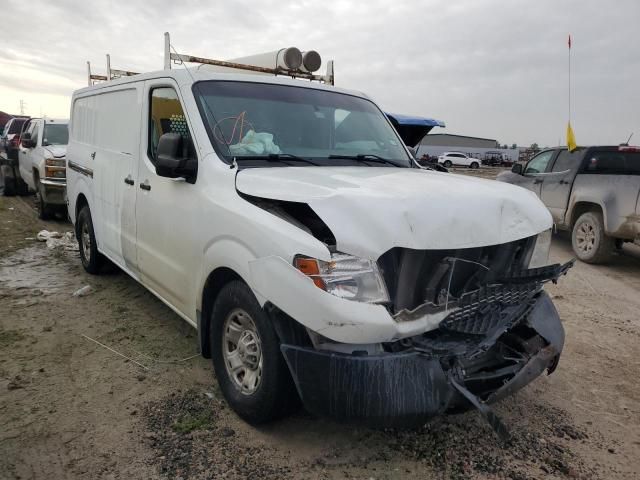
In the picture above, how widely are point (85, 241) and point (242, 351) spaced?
12.8 feet

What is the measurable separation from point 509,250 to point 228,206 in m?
1.63

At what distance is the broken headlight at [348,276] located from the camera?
2.33 meters

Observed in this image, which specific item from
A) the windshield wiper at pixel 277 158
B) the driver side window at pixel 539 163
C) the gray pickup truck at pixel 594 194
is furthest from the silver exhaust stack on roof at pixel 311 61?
the driver side window at pixel 539 163

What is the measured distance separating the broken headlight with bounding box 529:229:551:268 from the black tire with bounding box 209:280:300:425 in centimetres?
172

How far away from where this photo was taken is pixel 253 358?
9.34ft

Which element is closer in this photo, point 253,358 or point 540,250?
point 253,358

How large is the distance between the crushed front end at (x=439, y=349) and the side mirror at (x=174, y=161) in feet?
4.14

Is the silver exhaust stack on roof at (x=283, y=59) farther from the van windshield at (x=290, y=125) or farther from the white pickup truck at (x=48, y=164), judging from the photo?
the white pickup truck at (x=48, y=164)

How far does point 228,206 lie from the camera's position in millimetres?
2930

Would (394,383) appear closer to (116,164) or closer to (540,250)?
(540,250)

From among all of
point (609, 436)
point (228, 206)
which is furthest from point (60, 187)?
point (609, 436)

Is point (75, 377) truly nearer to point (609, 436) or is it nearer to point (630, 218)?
point (609, 436)

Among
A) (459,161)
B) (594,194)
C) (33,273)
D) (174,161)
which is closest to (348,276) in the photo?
(174,161)

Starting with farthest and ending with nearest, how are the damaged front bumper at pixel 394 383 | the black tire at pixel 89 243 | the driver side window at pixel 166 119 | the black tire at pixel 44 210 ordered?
the black tire at pixel 44 210 → the black tire at pixel 89 243 → the driver side window at pixel 166 119 → the damaged front bumper at pixel 394 383
